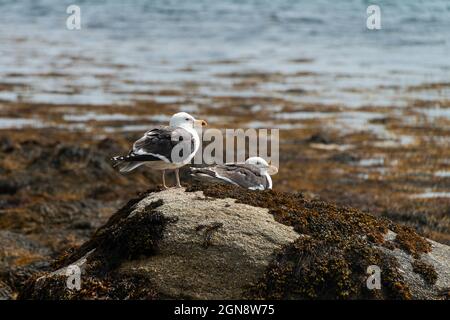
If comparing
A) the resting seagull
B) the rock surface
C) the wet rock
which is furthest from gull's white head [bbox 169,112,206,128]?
the wet rock

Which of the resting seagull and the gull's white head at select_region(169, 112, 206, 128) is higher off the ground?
the gull's white head at select_region(169, 112, 206, 128)

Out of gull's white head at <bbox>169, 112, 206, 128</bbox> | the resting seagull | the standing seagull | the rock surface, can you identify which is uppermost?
gull's white head at <bbox>169, 112, 206, 128</bbox>

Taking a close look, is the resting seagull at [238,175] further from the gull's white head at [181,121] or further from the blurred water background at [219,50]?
the blurred water background at [219,50]

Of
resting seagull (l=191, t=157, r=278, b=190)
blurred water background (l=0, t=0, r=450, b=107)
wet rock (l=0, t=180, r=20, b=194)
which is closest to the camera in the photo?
resting seagull (l=191, t=157, r=278, b=190)

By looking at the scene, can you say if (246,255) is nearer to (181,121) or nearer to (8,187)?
(181,121)

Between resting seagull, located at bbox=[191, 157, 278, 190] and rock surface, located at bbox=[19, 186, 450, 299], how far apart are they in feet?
2.11

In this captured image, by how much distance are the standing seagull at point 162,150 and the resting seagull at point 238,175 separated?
0.30 meters

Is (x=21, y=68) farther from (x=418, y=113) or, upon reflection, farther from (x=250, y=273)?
(x=250, y=273)

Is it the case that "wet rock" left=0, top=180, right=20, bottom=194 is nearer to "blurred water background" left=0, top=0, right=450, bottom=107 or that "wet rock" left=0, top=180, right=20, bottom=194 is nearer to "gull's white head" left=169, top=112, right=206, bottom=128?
"gull's white head" left=169, top=112, right=206, bottom=128

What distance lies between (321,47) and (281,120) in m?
45.3

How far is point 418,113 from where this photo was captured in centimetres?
3888

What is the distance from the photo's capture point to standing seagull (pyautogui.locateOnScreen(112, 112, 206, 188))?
9188 millimetres

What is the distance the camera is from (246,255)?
767 centimetres

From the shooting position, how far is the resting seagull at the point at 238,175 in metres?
9.40
